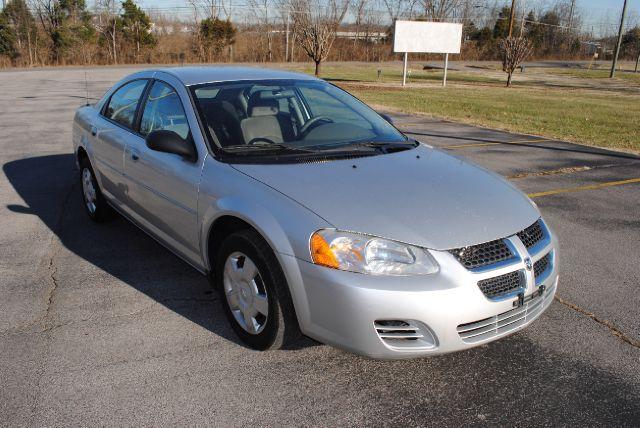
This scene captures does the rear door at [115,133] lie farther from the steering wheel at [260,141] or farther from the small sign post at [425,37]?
the small sign post at [425,37]

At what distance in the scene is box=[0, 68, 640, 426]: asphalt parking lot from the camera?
2713 millimetres

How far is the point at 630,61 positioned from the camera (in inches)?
2477

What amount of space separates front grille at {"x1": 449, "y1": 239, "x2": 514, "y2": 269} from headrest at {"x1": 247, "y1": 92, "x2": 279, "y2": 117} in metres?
1.87

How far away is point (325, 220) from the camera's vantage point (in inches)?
109

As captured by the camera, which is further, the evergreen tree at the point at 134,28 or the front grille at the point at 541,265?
the evergreen tree at the point at 134,28

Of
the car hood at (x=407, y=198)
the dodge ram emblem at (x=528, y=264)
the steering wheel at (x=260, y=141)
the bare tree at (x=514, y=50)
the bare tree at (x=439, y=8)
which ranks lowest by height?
the dodge ram emblem at (x=528, y=264)

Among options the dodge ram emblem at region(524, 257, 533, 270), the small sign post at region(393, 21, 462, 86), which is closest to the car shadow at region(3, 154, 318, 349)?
the dodge ram emblem at region(524, 257, 533, 270)

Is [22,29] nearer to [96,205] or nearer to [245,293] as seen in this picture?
[96,205]

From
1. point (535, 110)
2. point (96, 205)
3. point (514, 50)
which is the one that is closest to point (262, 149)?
point (96, 205)

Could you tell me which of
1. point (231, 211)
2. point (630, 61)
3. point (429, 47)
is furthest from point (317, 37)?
point (630, 61)

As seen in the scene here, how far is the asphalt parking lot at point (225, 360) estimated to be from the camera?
2713 millimetres

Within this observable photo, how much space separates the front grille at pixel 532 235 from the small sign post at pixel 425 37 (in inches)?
937

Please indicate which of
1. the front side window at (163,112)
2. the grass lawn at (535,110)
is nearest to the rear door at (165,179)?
the front side window at (163,112)

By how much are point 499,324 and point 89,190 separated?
169 inches
